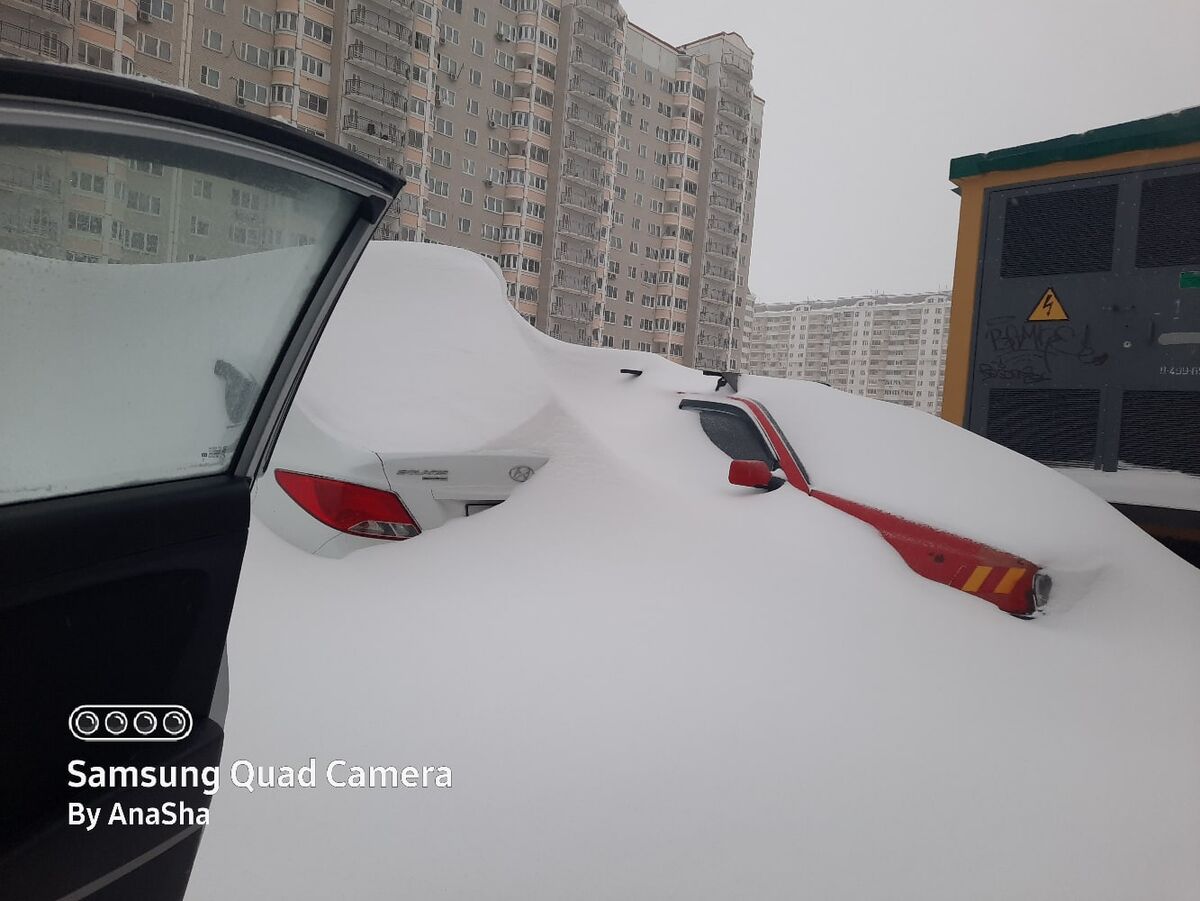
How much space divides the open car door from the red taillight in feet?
4.84

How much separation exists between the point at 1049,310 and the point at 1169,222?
0.75 m

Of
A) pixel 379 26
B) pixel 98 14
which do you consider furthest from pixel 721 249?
pixel 98 14

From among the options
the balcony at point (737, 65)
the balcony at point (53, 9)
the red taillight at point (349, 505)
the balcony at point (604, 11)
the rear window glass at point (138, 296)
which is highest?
the balcony at point (737, 65)

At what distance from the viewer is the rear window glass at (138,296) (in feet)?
2.86

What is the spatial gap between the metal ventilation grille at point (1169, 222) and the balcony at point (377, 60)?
3418 centimetres

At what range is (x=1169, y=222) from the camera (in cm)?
428

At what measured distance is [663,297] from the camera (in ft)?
168

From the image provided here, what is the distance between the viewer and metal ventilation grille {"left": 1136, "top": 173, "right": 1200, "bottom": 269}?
4.19m

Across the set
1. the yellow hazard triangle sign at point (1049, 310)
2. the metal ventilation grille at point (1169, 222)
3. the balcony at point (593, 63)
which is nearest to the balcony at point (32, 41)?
the balcony at point (593, 63)

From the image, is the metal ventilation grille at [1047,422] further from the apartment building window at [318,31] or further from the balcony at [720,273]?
the balcony at [720,273]

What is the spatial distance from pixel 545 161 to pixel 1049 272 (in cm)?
4131

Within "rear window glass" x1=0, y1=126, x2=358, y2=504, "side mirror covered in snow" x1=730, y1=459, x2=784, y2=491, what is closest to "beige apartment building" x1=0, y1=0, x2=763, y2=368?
"side mirror covered in snow" x1=730, y1=459, x2=784, y2=491

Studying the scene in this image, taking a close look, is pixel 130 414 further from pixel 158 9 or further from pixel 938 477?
pixel 158 9

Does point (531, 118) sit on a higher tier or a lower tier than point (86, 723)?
higher
